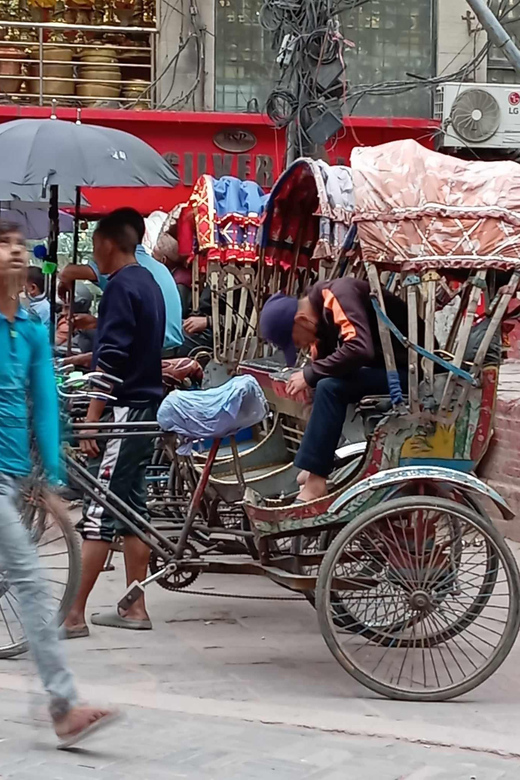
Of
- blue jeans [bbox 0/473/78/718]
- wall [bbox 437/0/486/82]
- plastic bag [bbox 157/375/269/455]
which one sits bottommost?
blue jeans [bbox 0/473/78/718]

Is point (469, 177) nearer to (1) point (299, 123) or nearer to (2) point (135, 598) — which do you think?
(2) point (135, 598)

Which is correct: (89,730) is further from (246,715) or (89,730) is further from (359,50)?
(359,50)

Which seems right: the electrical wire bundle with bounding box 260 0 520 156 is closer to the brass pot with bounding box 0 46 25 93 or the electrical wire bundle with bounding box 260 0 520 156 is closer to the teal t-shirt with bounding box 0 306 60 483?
the brass pot with bounding box 0 46 25 93

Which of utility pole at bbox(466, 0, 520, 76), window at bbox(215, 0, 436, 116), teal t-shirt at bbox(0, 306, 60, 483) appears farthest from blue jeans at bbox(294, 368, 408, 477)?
window at bbox(215, 0, 436, 116)

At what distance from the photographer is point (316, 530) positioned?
5102 millimetres

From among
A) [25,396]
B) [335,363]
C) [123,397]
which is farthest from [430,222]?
[25,396]

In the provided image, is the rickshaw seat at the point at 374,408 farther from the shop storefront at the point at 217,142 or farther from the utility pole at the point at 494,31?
the shop storefront at the point at 217,142

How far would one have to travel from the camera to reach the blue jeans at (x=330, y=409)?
16.8 feet

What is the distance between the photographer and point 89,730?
12.8 ft

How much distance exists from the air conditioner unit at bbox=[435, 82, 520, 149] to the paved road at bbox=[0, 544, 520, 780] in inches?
414

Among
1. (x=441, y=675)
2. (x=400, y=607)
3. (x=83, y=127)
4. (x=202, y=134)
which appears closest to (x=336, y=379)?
(x=400, y=607)

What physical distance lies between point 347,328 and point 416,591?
1.12m

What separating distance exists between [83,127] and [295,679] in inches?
146

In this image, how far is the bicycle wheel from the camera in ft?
17.0
